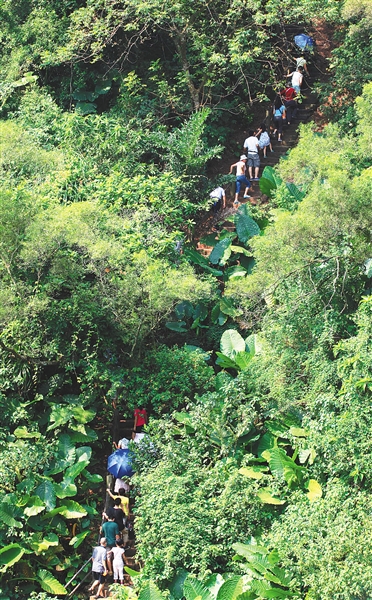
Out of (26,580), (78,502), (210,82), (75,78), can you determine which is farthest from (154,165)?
(26,580)

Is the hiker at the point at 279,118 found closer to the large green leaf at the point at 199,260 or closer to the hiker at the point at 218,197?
the hiker at the point at 218,197

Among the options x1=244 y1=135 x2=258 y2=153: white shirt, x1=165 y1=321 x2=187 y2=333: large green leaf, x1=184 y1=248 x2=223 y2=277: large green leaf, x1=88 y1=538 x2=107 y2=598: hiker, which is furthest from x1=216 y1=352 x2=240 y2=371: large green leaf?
x1=244 y1=135 x2=258 y2=153: white shirt

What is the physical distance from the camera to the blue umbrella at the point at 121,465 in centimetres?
1486

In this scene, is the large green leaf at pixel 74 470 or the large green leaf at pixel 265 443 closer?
the large green leaf at pixel 265 443

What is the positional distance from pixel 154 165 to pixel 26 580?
825 cm

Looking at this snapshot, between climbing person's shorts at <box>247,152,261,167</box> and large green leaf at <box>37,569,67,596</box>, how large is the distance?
876 centimetres

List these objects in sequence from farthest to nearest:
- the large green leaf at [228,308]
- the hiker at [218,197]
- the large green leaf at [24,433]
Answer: the hiker at [218,197] → the large green leaf at [228,308] → the large green leaf at [24,433]

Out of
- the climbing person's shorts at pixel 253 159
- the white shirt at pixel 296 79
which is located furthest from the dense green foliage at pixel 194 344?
the climbing person's shorts at pixel 253 159

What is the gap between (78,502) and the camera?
15.5 m

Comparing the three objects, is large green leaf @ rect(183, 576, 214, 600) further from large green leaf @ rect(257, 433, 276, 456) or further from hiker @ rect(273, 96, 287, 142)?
hiker @ rect(273, 96, 287, 142)

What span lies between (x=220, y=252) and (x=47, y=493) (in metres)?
5.55

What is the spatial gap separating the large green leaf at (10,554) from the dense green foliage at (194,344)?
0.02m

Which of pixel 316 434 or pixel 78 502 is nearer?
pixel 316 434

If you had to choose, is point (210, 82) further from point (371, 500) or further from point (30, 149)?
point (371, 500)
